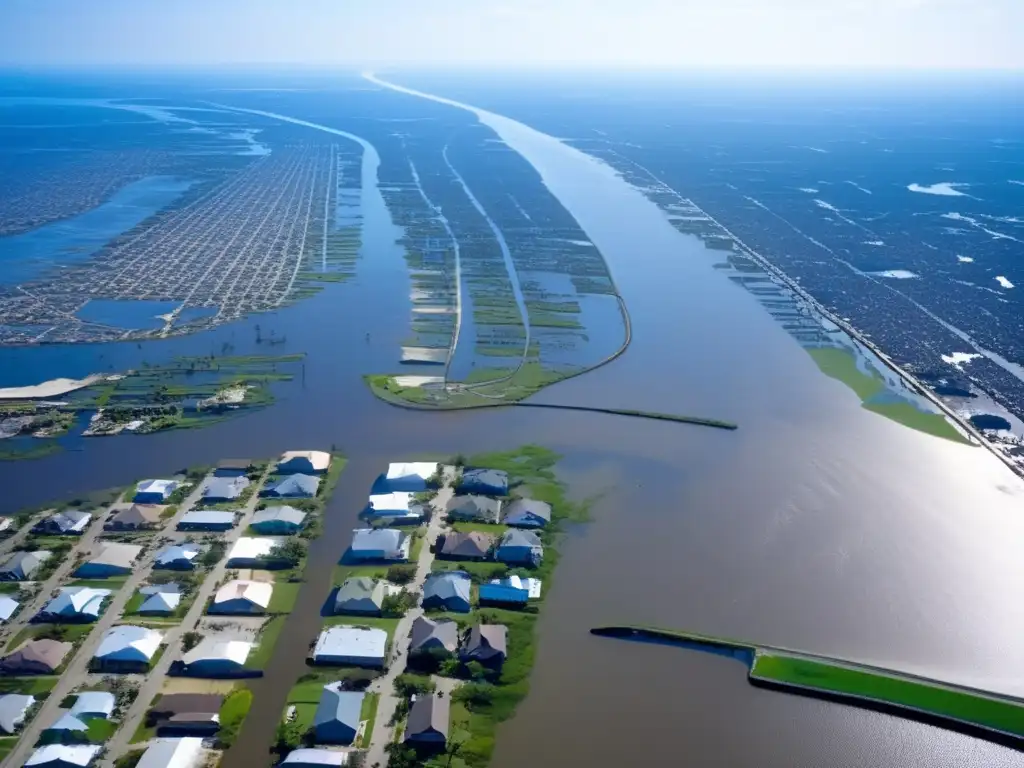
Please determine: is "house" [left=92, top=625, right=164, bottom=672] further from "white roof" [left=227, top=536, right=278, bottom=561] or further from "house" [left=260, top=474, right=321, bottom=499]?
"house" [left=260, top=474, right=321, bottom=499]

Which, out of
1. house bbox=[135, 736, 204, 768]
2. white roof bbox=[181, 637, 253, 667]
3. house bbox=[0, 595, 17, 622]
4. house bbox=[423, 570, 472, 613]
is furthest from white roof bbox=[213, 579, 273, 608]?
house bbox=[0, 595, 17, 622]

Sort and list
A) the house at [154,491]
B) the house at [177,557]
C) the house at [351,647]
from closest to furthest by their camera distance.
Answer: the house at [351,647] < the house at [177,557] < the house at [154,491]

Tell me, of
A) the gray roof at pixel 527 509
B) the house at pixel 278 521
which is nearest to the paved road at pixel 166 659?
the house at pixel 278 521

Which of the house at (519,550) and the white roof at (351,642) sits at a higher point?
the house at (519,550)

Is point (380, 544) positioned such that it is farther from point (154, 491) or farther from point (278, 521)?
point (154, 491)

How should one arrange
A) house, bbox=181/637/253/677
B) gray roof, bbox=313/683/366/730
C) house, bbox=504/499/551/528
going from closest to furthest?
gray roof, bbox=313/683/366/730, house, bbox=181/637/253/677, house, bbox=504/499/551/528

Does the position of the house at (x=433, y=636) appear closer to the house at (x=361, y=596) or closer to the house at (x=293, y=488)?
the house at (x=361, y=596)
